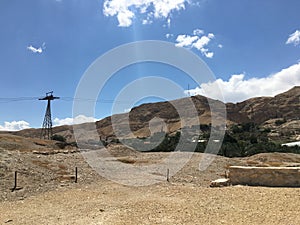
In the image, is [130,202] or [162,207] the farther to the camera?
[130,202]

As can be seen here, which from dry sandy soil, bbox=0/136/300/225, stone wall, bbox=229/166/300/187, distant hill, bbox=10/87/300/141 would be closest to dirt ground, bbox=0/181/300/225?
dry sandy soil, bbox=0/136/300/225

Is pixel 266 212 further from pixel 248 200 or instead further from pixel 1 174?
pixel 1 174

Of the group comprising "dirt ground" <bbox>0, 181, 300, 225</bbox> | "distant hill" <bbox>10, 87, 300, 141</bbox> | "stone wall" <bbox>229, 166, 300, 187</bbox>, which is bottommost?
"dirt ground" <bbox>0, 181, 300, 225</bbox>

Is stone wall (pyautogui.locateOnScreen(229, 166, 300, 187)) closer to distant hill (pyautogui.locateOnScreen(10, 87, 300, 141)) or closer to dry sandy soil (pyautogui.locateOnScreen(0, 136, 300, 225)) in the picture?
dry sandy soil (pyautogui.locateOnScreen(0, 136, 300, 225))

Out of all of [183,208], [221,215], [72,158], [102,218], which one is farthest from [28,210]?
[72,158]

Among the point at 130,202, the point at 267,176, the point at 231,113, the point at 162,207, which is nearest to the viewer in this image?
the point at 162,207

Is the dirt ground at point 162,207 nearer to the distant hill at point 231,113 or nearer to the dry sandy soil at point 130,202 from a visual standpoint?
the dry sandy soil at point 130,202

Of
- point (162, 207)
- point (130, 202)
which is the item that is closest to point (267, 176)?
point (162, 207)

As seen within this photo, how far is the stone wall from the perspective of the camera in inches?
442

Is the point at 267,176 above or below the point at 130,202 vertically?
above

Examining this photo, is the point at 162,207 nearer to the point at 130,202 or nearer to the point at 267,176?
the point at 130,202

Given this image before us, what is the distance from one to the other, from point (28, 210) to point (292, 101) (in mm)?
122192

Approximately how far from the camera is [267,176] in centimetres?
1162

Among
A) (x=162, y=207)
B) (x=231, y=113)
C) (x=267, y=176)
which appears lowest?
(x=162, y=207)
